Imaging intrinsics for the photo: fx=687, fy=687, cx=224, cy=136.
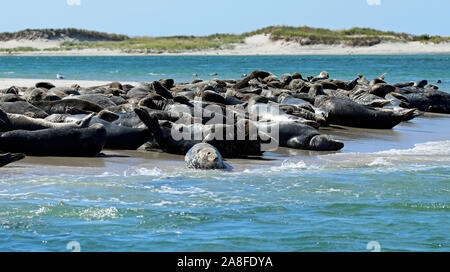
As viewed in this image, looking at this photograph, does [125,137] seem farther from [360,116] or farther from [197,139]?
[360,116]

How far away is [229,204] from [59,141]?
3194 millimetres

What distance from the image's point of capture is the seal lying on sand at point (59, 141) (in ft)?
29.5

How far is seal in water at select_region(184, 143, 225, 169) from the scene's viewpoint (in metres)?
8.73

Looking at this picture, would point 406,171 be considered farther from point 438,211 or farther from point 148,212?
point 148,212

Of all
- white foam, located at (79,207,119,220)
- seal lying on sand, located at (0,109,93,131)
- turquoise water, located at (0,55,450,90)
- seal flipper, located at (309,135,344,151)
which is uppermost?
seal lying on sand, located at (0,109,93,131)

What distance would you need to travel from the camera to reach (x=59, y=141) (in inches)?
357

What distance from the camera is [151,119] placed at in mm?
9805

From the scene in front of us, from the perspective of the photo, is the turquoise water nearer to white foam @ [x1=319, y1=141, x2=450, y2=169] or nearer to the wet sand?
the wet sand

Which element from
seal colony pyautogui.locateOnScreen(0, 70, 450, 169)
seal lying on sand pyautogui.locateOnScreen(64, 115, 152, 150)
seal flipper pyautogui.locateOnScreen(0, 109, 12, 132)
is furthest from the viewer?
seal lying on sand pyautogui.locateOnScreen(64, 115, 152, 150)

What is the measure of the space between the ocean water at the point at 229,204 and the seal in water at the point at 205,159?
0.19m

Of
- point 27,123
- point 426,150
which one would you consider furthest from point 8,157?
point 426,150

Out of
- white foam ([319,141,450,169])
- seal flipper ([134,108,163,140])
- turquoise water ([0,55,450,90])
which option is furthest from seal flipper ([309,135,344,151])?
turquoise water ([0,55,450,90])

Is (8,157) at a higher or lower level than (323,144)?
higher

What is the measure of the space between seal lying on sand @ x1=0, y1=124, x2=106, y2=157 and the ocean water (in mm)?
208
